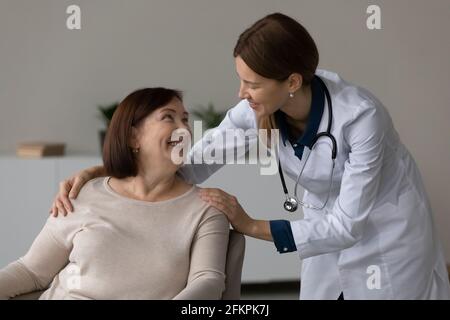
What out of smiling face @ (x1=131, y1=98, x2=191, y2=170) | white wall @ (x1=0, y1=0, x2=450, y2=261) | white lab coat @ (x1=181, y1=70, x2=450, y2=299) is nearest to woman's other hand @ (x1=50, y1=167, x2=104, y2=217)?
smiling face @ (x1=131, y1=98, x2=191, y2=170)

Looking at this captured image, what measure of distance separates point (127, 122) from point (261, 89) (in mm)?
427

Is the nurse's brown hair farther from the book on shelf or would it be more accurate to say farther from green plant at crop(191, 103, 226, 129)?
the book on shelf

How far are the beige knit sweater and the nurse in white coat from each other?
0.07 meters

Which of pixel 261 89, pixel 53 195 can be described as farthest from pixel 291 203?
pixel 53 195

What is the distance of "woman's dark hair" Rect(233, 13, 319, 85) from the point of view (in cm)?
178

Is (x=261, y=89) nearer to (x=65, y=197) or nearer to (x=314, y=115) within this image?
(x=314, y=115)

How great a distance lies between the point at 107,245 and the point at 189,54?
2.71 m

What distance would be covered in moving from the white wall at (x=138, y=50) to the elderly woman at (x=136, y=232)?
8.16 feet

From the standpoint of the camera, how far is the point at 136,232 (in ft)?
6.58

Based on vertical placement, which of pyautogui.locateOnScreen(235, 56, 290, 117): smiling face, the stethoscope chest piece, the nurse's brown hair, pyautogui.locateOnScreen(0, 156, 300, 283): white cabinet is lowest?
pyautogui.locateOnScreen(0, 156, 300, 283): white cabinet

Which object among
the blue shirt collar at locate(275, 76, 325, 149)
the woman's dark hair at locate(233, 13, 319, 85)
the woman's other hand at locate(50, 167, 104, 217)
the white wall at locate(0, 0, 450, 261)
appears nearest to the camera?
the woman's dark hair at locate(233, 13, 319, 85)

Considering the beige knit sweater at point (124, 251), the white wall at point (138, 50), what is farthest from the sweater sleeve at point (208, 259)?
the white wall at point (138, 50)

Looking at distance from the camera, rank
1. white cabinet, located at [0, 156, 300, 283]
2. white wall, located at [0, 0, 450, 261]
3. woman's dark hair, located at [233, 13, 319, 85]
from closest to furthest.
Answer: woman's dark hair, located at [233, 13, 319, 85], white cabinet, located at [0, 156, 300, 283], white wall, located at [0, 0, 450, 261]

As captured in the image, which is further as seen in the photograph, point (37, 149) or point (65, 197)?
point (37, 149)
